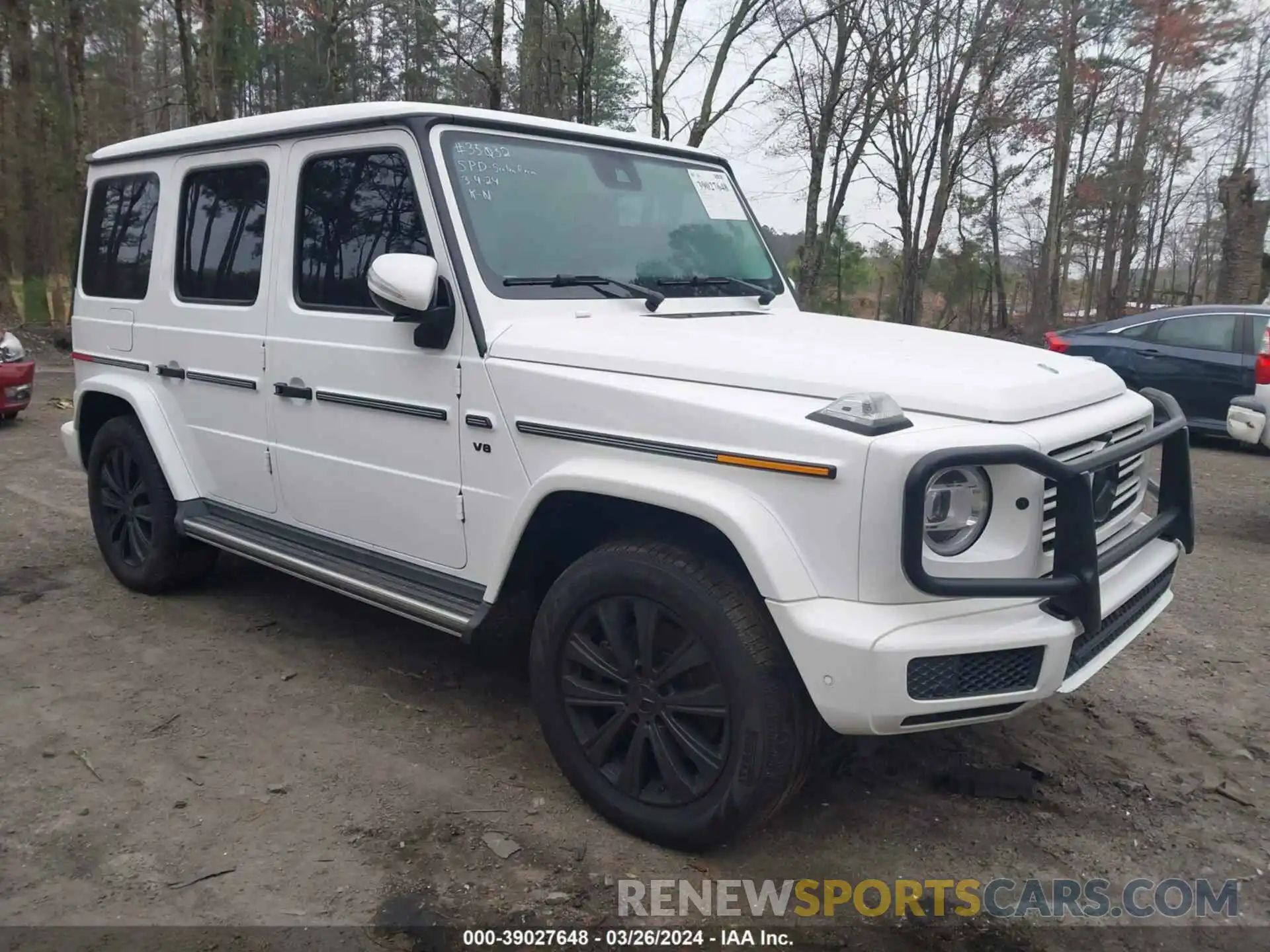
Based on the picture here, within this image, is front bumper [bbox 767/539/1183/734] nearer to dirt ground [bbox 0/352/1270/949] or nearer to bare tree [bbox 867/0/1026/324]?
dirt ground [bbox 0/352/1270/949]

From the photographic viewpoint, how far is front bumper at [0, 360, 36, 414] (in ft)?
31.0

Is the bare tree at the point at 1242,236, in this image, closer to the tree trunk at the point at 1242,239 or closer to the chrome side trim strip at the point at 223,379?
the tree trunk at the point at 1242,239

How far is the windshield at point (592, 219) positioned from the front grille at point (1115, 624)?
180 cm

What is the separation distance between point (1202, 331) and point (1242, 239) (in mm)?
9331

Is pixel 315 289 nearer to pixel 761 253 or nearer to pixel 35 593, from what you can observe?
pixel 761 253

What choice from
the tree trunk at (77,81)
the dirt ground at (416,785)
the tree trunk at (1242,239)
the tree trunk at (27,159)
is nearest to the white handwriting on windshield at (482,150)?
the dirt ground at (416,785)

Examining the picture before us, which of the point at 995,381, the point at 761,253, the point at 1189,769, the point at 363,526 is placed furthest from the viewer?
the point at 761,253

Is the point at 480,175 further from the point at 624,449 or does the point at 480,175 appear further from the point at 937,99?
the point at 937,99

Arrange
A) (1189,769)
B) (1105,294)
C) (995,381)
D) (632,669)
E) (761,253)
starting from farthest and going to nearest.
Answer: (1105,294)
(761,253)
(1189,769)
(632,669)
(995,381)

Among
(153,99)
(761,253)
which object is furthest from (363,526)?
(153,99)

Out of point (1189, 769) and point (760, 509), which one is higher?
point (760, 509)

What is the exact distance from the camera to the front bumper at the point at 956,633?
93.5 inches

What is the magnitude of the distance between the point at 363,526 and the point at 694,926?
1887 millimetres

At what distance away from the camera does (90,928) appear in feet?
8.29
